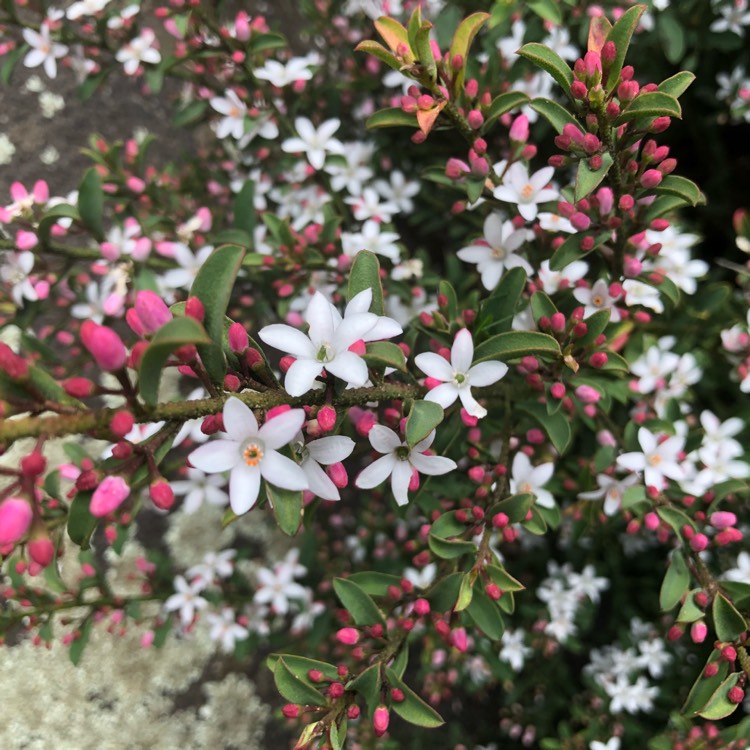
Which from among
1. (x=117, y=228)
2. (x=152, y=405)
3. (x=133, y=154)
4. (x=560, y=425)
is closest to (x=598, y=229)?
(x=560, y=425)

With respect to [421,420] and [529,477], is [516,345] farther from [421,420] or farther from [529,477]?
[529,477]

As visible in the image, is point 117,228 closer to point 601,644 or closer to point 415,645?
point 415,645

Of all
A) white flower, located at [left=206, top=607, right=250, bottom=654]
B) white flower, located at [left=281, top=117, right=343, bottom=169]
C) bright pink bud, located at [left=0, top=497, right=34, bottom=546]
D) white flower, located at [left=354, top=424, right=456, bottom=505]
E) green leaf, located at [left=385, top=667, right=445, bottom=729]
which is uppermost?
bright pink bud, located at [left=0, top=497, right=34, bottom=546]

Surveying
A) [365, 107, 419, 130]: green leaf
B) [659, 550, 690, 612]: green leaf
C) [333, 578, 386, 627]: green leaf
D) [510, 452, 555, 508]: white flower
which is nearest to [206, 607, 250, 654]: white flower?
[333, 578, 386, 627]: green leaf

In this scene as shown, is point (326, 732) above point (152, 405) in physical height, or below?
below

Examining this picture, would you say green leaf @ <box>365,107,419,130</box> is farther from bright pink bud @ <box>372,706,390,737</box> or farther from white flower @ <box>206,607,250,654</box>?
white flower @ <box>206,607,250,654</box>

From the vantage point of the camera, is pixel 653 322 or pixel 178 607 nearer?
pixel 653 322
